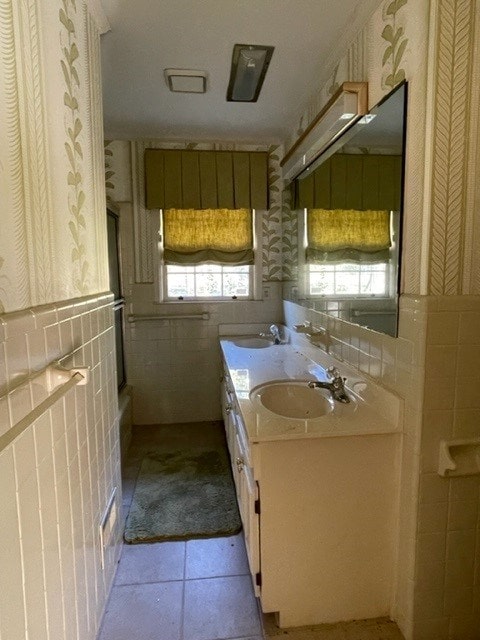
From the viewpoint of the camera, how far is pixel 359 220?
167 cm

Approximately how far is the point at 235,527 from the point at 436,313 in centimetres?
150

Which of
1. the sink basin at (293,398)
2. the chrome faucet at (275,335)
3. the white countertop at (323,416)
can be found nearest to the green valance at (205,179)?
the chrome faucet at (275,335)

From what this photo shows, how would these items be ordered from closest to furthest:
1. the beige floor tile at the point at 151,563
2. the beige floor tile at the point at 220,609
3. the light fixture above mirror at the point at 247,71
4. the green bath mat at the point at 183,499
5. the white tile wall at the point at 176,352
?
the beige floor tile at the point at 220,609
the beige floor tile at the point at 151,563
the light fixture above mirror at the point at 247,71
the green bath mat at the point at 183,499
the white tile wall at the point at 176,352

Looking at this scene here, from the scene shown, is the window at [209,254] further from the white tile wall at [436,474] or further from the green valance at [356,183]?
the white tile wall at [436,474]

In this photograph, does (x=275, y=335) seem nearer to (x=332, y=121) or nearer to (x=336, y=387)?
(x=336, y=387)

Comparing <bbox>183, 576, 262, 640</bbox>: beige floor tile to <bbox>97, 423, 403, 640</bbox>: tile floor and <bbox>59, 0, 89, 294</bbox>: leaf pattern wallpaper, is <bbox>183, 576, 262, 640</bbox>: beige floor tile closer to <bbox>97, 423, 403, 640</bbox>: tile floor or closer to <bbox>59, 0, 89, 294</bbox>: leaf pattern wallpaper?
<bbox>97, 423, 403, 640</bbox>: tile floor

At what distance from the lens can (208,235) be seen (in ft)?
9.86

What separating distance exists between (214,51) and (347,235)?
3.64ft

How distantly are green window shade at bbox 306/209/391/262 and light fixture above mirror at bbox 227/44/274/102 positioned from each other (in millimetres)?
786

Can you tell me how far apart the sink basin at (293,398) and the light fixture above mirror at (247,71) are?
1.62 metres

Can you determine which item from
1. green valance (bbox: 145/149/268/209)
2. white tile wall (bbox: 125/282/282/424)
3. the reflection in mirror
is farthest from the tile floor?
green valance (bbox: 145/149/268/209)

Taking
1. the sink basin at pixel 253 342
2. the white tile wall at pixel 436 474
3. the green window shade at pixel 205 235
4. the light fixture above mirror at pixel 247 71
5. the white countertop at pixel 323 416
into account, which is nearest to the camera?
the white tile wall at pixel 436 474

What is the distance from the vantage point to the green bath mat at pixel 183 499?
6.24 feet

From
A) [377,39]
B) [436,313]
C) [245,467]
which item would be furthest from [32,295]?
[377,39]
